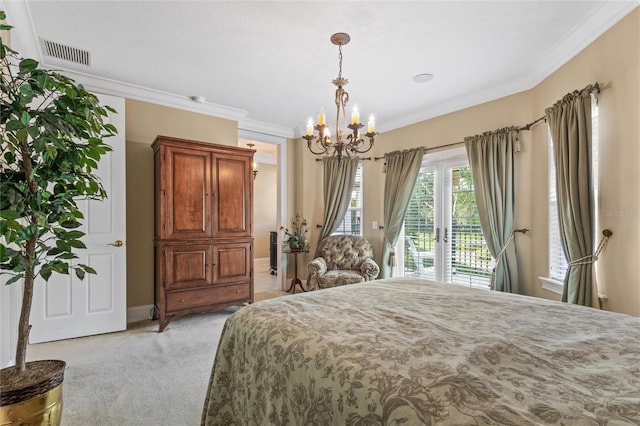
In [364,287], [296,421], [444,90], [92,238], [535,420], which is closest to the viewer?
[535,420]

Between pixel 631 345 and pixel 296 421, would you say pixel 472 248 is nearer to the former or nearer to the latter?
pixel 631 345

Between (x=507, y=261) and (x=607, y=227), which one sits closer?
(x=607, y=227)

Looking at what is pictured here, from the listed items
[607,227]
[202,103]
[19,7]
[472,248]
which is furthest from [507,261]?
[19,7]

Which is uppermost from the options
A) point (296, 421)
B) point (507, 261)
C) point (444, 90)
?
point (444, 90)

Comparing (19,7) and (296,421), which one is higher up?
(19,7)

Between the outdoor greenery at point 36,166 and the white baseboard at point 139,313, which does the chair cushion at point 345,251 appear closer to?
the white baseboard at point 139,313

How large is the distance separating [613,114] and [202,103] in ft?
13.7

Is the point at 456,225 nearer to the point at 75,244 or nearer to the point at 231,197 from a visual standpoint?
the point at 231,197

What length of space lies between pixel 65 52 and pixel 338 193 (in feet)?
11.9

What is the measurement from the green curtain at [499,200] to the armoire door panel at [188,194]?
3.24 meters

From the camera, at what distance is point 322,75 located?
3.24 m

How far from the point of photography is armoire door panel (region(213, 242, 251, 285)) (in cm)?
372

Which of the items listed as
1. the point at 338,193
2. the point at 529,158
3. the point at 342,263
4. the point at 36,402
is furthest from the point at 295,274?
the point at 36,402

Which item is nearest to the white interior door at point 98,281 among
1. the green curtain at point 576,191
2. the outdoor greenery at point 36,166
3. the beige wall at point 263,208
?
the outdoor greenery at point 36,166
